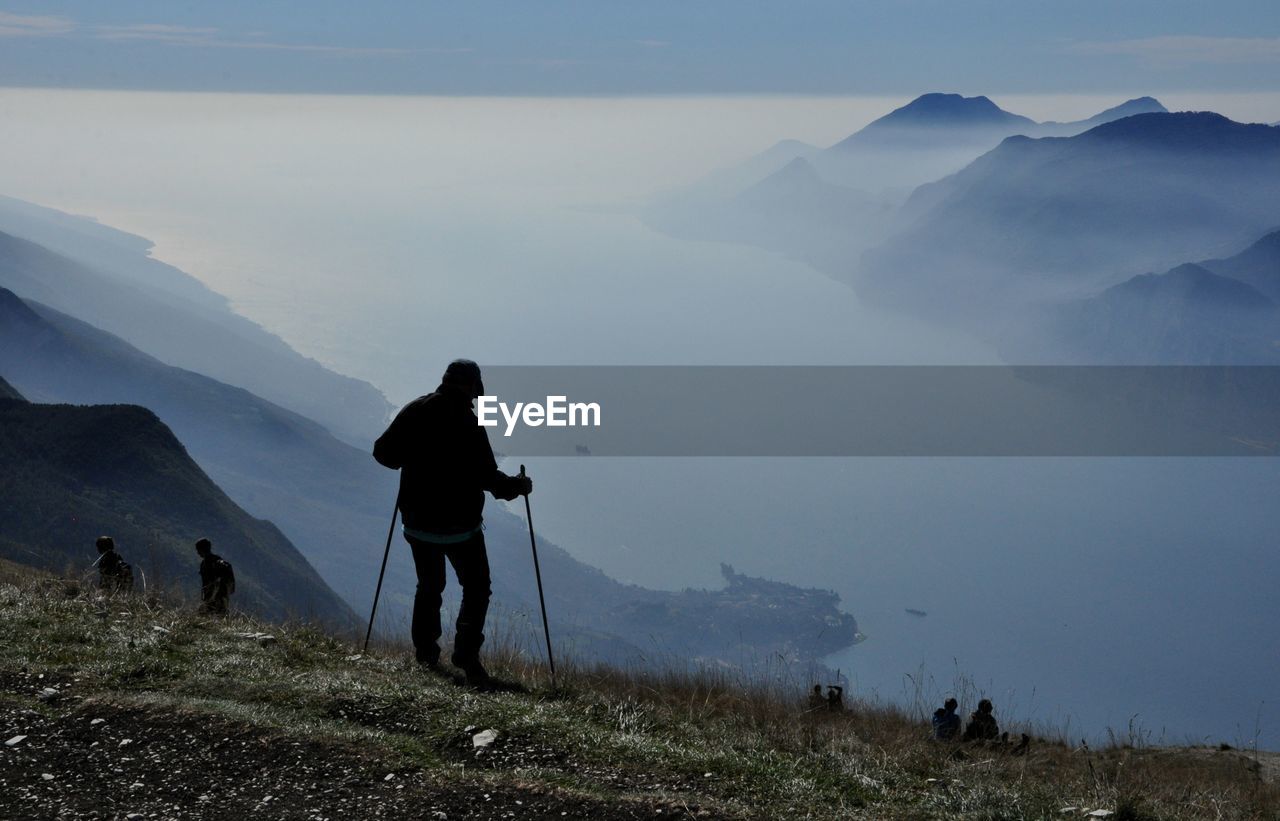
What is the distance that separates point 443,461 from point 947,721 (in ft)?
16.2

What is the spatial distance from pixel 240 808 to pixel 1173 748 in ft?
35.0

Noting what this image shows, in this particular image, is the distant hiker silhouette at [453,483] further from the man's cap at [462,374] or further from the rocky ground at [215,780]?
the rocky ground at [215,780]

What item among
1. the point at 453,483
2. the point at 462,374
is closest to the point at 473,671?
the point at 453,483

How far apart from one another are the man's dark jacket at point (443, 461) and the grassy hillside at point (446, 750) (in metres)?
1.19

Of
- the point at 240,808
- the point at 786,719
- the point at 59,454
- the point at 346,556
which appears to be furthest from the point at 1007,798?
the point at 346,556

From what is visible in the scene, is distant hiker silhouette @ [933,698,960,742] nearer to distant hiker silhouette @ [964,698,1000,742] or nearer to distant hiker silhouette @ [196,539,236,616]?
distant hiker silhouette @ [964,698,1000,742]

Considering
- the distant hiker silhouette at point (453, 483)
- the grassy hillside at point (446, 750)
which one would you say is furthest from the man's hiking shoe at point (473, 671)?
the grassy hillside at point (446, 750)

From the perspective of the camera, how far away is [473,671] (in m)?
8.20

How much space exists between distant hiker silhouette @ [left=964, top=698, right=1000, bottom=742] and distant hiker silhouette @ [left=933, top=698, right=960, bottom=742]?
0.16m

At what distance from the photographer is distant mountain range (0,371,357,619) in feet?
258

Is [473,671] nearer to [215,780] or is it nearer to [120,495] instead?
[215,780]

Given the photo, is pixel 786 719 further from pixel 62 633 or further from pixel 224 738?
pixel 62 633

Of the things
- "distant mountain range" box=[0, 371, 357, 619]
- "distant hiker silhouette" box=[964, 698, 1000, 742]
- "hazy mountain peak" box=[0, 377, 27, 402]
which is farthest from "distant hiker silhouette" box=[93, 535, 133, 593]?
"hazy mountain peak" box=[0, 377, 27, 402]

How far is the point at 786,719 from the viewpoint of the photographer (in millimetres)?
7926
